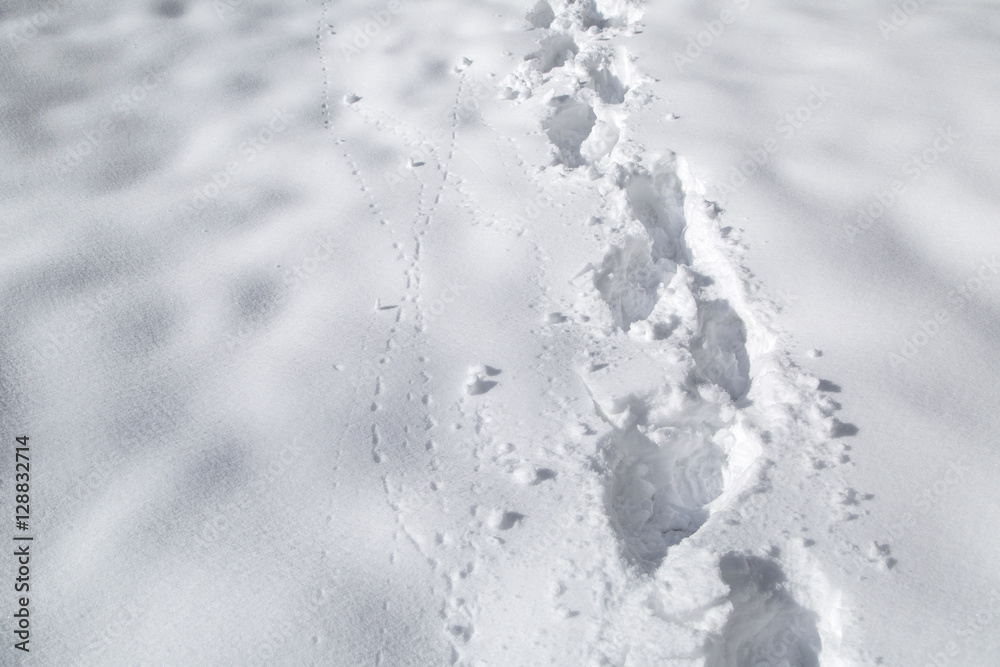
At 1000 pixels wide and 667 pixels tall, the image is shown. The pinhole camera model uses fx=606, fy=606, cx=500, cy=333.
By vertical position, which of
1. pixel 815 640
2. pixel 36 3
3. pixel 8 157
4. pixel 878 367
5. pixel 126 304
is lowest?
pixel 815 640

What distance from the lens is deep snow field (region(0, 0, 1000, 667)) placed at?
4.90 feet

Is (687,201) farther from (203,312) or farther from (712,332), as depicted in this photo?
(203,312)

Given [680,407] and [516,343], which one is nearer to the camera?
[680,407]

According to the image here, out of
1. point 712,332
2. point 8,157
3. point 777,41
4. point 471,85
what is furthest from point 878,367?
point 8,157

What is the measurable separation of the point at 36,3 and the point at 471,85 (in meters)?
2.68

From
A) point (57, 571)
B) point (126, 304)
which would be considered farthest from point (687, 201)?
point (57, 571)

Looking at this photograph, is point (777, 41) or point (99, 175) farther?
point (777, 41)

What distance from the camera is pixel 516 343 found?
2.06m

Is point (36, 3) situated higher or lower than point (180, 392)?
higher

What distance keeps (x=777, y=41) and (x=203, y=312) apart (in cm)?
311

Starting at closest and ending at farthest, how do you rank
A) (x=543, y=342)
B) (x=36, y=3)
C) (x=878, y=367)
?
(x=878, y=367) < (x=543, y=342) < (x=36, y=3)

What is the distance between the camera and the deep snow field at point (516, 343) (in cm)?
149

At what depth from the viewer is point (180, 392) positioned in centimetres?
197

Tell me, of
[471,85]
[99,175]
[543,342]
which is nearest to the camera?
[543,342]
